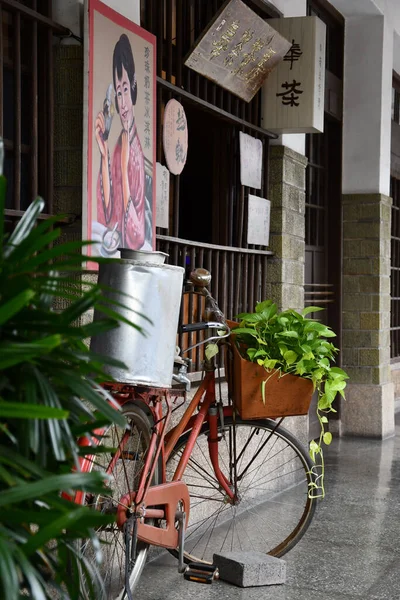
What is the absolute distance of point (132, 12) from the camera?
453 cm

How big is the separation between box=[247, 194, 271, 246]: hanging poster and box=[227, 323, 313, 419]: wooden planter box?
2.34 meters

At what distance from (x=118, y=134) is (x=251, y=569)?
2.16 m

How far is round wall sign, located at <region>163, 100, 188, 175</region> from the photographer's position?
5191 mm

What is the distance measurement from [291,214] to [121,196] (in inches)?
109

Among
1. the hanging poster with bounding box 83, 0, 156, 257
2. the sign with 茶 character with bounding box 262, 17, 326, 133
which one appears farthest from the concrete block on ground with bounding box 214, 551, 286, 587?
the sign with 茶 character with bounding box 262, 17, 326, 133

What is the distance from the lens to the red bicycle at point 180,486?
3584 mm

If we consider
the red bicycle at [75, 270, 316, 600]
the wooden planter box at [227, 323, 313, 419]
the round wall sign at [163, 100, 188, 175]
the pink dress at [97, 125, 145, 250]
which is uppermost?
the round wall sign at [163, 100, 188, 175]

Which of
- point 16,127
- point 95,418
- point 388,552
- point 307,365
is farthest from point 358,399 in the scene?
point 95,418

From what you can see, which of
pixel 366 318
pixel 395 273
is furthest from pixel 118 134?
pixel 395 273

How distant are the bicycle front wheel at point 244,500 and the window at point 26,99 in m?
1.41

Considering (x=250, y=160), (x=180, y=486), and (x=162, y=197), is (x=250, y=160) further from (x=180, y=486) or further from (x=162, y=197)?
(x=180, y=486)

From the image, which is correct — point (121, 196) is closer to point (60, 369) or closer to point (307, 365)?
point (307, 365)

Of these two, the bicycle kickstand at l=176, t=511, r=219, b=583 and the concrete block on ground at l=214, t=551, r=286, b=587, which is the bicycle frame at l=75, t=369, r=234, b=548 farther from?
the concrete block on ground at l=214, t=551, r=286, b=587

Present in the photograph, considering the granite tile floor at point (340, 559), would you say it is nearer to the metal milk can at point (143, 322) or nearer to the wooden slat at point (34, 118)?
the metal milk can at point (143, 322)
